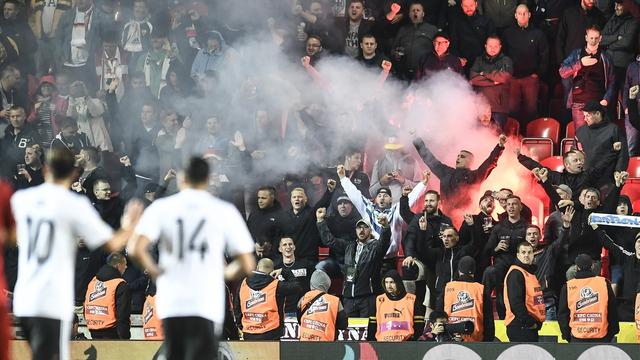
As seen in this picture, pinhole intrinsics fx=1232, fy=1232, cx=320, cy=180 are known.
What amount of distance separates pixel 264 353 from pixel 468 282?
216 cm

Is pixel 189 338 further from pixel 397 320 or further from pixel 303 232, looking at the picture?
pixel 303 232

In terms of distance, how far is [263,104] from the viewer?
15.6 metres

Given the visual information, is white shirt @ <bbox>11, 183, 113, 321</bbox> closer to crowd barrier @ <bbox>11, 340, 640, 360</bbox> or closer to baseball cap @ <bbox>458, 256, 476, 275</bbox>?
crowd barrier @ <bbox>11, 340, 640, 360</bbox>

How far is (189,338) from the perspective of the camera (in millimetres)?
7059

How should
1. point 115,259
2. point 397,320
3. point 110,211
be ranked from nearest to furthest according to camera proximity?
point 397,320
point 115,259
point 110,211

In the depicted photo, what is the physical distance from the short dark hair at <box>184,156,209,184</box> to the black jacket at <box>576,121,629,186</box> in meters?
7.44

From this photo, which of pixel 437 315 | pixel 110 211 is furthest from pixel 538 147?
pixel 110 211

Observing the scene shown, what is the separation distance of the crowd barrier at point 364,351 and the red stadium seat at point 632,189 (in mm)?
3610

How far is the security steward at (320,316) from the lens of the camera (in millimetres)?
12297

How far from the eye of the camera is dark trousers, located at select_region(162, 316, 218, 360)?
277 inches

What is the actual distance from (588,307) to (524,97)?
4355 mm

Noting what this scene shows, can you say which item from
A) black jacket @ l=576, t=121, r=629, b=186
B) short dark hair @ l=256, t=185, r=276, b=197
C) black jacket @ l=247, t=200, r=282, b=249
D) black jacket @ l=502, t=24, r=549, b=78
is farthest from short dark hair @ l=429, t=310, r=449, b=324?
black jacket @ l=502, t=24, r=549, b=78

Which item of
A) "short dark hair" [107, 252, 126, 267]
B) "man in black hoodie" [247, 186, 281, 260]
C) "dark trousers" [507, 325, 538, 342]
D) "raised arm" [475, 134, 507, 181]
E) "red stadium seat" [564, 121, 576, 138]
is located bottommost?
"dark trousers" [507, 325, 538, 342]

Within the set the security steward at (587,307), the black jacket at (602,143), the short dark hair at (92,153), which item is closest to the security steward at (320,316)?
the security steward at (587,307)
